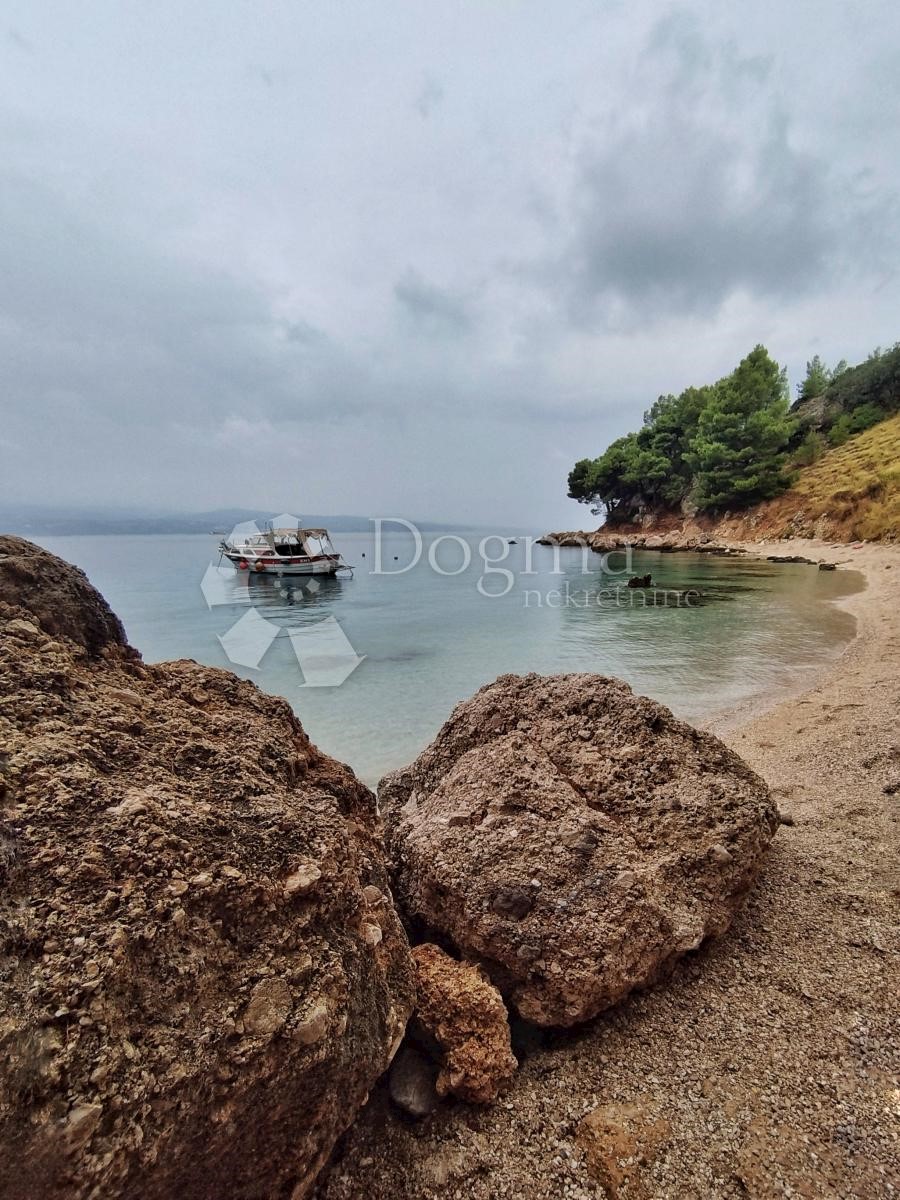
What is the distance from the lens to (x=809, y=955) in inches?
94.0

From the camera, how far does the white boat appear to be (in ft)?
125

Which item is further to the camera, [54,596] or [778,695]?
[778,695]

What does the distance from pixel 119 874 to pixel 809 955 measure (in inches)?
114

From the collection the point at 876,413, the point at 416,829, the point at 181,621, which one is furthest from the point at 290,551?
the point at 876,413

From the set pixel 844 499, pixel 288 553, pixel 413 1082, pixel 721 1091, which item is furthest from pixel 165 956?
pixel 844 499

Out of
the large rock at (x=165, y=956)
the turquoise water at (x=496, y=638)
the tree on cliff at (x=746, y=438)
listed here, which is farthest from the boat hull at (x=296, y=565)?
the large rock at (x=165, y=956)

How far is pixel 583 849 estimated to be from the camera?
7.79 ft

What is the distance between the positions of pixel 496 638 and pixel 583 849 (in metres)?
14.3

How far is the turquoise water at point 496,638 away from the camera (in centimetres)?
956

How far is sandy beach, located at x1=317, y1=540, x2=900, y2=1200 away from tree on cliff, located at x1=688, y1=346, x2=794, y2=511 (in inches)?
1884

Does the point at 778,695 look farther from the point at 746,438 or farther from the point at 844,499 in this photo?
A: the point at 746,438

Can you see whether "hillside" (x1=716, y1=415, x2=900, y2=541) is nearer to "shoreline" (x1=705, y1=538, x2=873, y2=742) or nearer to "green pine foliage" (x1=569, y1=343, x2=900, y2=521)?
"green pine foliage" (x1=569, y1=343, x2=900, y2=521)

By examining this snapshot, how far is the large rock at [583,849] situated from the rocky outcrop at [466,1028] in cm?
16

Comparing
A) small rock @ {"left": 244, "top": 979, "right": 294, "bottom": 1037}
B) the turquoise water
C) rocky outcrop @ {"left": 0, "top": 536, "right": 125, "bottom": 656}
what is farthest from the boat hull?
small rock @ {"left": 244, "top": 979, "right": 294, "bottom": 1037}
